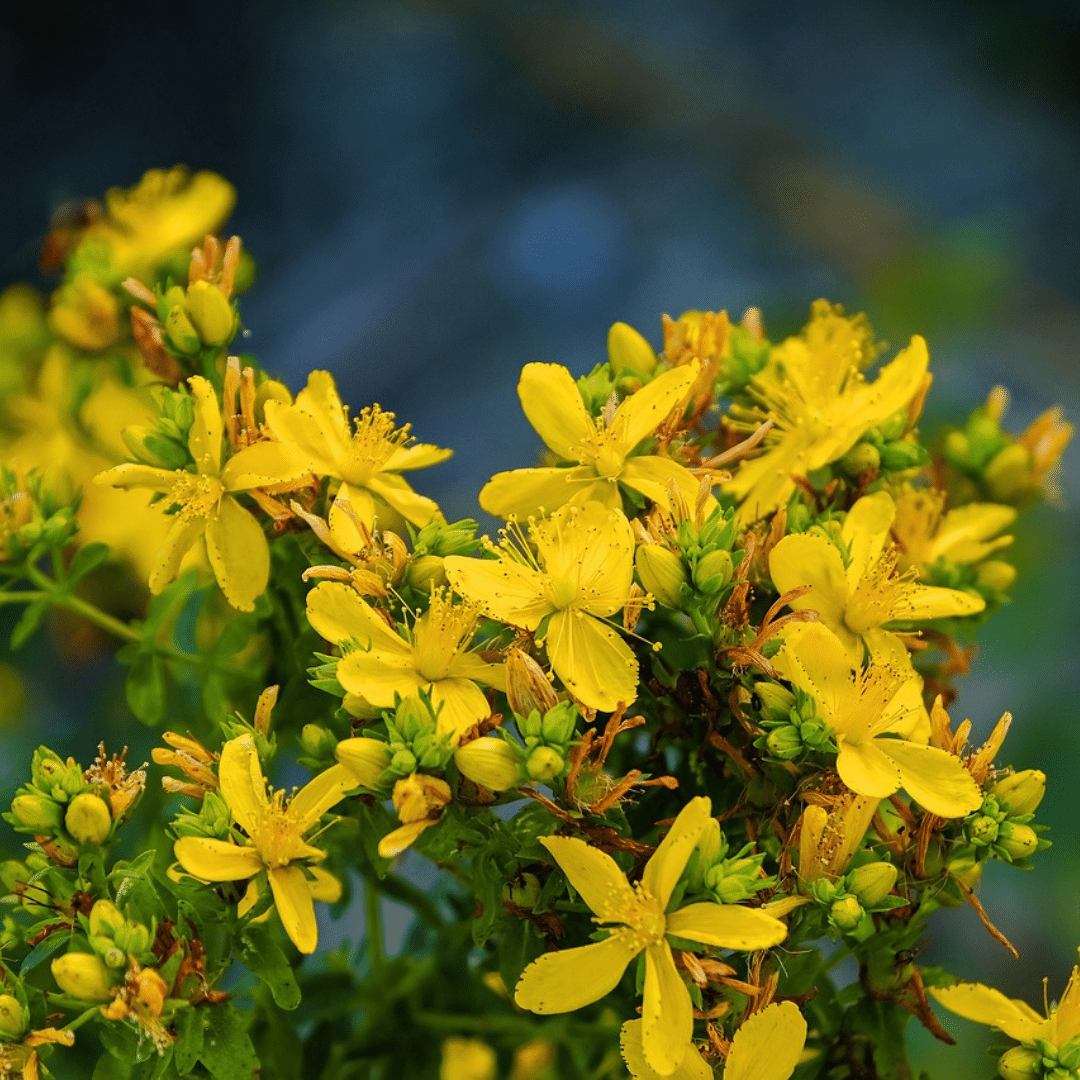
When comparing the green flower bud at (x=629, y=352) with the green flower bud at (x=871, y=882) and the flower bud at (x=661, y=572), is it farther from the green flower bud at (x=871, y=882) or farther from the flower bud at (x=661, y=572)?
the green flower bud at (x=871, y=882)

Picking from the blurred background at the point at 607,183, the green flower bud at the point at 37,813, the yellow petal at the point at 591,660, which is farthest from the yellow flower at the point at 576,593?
the blurred background at the point at 607,183

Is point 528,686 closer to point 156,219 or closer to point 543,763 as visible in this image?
point 543,763

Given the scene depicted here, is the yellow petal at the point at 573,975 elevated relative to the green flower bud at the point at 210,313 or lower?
lower

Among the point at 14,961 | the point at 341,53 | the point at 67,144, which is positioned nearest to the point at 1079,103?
the point at 341,53

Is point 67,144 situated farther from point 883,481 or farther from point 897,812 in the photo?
point 897,812

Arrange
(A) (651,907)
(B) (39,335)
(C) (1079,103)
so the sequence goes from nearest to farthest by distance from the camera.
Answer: (A) (651,907)
(B) (39,335)
(C) (1079,103)
